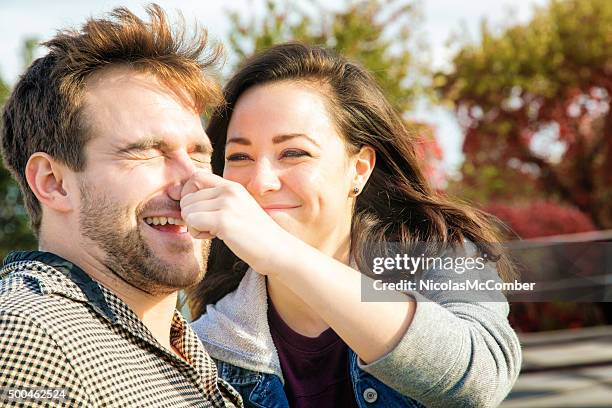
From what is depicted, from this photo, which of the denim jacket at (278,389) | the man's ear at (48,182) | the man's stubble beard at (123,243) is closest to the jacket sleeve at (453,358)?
the denim jacket at (278,389)

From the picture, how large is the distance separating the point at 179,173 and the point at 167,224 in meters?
0.15

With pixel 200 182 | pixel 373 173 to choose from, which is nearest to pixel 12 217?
pixel 373 173

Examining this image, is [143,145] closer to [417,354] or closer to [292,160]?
[292,160]

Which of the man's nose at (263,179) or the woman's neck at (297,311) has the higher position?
the man's nose at (263,179)

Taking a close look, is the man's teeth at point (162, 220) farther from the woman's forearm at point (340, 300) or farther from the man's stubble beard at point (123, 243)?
the woman's forearm at point (340, 300)

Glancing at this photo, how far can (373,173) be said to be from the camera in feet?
12.3

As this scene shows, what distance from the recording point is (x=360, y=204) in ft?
12.2

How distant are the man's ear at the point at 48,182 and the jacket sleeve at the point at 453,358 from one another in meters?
0.96

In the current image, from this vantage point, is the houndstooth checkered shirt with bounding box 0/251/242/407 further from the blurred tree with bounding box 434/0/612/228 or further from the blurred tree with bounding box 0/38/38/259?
the blurred tree with bounding box 434/0/612/228

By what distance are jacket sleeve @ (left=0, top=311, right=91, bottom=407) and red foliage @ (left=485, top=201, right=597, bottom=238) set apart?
9.85 meters

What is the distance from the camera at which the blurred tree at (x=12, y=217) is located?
32.8 ft

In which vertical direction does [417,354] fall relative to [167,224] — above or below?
above

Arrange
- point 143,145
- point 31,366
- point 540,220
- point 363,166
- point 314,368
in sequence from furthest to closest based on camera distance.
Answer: point 540,220 < point 363,166 < point 314,368 < point 143,145 < point 31,366

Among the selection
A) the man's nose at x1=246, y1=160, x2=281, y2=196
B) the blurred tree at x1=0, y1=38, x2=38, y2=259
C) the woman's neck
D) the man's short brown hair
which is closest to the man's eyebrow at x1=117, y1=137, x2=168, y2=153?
the man's short brown hair
